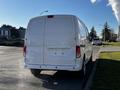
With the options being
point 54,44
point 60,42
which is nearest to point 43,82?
point 54,44

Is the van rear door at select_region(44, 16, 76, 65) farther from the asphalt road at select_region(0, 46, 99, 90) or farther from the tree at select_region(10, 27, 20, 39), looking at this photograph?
the tree at select_region(10, 27, 20, 39)

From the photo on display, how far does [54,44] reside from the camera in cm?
1095

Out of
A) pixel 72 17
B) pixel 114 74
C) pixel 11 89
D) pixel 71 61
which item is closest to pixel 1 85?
pixel 11 89

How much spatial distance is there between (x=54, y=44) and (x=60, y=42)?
0.24m

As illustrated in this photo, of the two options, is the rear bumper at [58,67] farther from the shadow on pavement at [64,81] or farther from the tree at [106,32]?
the tree at [106,32]

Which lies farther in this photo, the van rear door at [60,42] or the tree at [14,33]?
the tree at [14,33]

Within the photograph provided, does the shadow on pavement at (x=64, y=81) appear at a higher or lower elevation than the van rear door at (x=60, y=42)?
lower

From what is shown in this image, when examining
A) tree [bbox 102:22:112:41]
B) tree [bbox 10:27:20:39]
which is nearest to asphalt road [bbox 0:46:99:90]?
tree [bbox 10:27:20:39]

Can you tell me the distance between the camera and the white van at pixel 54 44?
425 inches

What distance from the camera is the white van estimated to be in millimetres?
10797

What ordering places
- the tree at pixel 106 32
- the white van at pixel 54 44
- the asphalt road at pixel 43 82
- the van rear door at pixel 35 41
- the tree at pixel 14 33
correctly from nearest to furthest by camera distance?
the asphalt road at pixel 43 82 < the white van at pixel 54 44 < the van rear door at pixel 35 41 < the tree at pixel 14 33 < the tree at pixel 106 32

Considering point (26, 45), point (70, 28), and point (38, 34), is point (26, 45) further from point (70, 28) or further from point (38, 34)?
point (70, 28)

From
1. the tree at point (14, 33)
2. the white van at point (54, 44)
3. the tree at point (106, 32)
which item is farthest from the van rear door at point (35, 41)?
the tree at point (106, 32)

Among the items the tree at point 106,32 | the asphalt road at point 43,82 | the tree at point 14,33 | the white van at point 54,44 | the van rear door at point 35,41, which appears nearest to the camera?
the asphalt road at point 43,82
